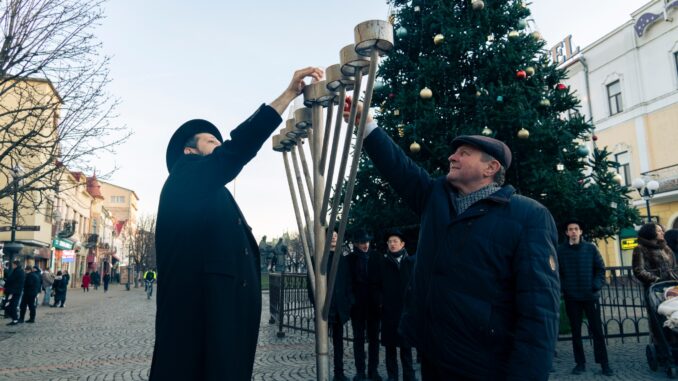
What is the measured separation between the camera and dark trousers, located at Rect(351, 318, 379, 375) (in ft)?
21.2

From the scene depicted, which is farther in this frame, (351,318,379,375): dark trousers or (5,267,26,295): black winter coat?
(5,267,26,295): black winter coat

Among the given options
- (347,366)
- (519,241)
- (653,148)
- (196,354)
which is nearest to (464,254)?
(519,241)

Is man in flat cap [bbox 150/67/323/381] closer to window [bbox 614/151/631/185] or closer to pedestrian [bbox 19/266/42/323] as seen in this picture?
pedestrian [bbox 19/266/42/323]

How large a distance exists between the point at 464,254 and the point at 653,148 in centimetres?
2835

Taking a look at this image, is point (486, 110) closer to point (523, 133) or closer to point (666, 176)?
point (523, 133)

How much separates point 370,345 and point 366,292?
2.27ft

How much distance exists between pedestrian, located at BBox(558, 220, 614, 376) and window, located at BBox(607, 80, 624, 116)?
2514cm

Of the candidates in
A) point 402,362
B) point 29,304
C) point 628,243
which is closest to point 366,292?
point 402,362

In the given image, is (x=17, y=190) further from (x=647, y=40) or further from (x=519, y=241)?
(x=647, y=40)

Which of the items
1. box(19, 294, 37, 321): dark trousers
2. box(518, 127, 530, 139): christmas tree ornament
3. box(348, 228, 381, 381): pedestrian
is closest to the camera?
box(348, 228, 381, 381): pedestrian

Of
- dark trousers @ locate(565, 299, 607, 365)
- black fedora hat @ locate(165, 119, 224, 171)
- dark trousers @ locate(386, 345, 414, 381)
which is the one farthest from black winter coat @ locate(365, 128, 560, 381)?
dark trousers @ locate(565, 299, 607, 365)

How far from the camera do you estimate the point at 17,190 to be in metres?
12.2

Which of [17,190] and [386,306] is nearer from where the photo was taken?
[386,306]

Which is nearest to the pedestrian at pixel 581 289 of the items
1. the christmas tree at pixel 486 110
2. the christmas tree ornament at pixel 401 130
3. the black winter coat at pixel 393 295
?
the christmas tree at pixel 486 110
